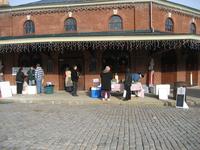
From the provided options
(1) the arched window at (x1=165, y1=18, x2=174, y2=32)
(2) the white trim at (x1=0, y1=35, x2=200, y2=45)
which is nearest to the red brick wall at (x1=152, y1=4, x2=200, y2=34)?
(1) the arched window at (x1=165, y1=18, x2=174, y2=32)

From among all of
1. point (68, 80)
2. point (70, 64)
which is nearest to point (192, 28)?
point (70, 64)

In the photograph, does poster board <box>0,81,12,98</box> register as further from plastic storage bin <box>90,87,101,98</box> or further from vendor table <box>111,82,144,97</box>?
vendor table <box>111,82,144,97</box>

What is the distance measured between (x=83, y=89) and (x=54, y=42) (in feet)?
18.6

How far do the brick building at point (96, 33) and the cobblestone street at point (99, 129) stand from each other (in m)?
11.2

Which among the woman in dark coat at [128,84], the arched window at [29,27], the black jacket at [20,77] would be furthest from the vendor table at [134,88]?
the arched window at [29,27]

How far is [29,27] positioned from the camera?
33.1 meters

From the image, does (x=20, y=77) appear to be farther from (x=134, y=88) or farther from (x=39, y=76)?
(x=134, y=88)

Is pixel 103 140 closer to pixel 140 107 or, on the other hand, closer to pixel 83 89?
pixel 140 107

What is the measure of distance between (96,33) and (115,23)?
2.50m

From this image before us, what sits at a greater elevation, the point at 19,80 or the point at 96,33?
the point at 96,33

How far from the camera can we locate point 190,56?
32.8 metres

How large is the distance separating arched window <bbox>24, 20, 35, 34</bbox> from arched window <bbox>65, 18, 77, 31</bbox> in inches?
117

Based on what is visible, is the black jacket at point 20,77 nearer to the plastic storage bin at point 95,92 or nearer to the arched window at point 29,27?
the plastic storage bin at point 95,92

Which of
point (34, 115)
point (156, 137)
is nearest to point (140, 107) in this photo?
point (34, 115)
